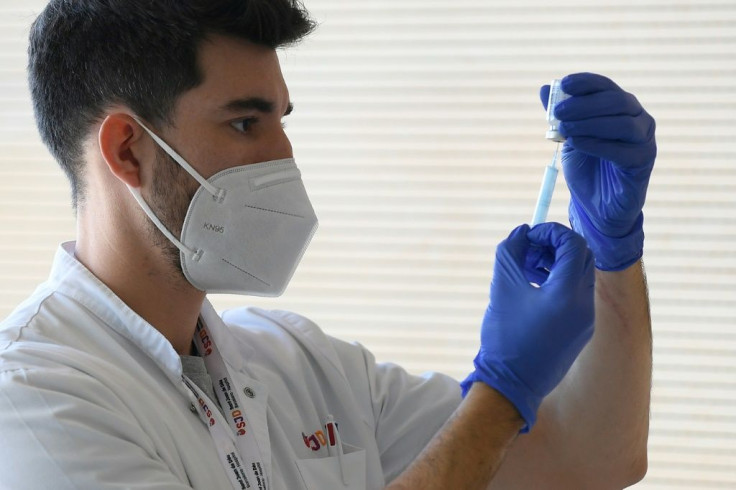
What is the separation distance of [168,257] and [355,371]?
0.40m

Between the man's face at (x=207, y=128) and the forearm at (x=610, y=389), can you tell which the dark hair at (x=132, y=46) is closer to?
the man's face at (x=207, y=128)

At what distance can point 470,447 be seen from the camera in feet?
4.07

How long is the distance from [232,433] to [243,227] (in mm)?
313

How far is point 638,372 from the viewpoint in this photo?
4.78 feet

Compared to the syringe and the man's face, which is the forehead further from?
the syringe

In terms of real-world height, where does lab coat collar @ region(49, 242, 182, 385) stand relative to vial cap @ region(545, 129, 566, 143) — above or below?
below

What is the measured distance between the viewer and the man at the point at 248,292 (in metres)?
1.25

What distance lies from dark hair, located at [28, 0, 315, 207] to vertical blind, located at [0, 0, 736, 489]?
41.7 inches

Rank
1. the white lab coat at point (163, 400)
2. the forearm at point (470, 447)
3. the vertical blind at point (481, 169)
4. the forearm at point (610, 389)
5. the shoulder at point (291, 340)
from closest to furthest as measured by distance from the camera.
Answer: the white lab coat at point (163, 400) < the forearm at point (470, 447) < the forearm at point (610, 389) < the shoulder at point (291, 340) < the vertical blind at point (481, 169)

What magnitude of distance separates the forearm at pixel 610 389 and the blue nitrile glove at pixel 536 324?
0.18 meters

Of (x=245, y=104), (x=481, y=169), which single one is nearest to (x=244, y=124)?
(x=245, y=104)

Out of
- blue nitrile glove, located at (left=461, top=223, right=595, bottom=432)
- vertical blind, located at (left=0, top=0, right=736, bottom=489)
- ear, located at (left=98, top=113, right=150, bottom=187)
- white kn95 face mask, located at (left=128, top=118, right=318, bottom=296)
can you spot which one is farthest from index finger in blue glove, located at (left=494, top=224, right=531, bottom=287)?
vertical blind, located at (left=0, top=0, right=736, bottom=489)

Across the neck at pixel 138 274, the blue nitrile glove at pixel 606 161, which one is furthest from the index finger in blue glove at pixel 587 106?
the neck at pixel 138 274

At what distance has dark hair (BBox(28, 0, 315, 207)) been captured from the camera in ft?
4.50
